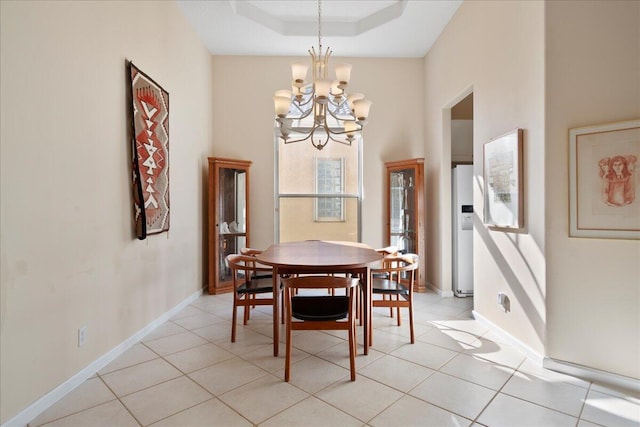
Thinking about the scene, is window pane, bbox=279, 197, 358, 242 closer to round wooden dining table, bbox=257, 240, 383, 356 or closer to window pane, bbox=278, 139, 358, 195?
window pane, bbox=278, 139, 358, 195

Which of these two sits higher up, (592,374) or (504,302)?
(504,302)

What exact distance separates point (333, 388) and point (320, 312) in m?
0.49

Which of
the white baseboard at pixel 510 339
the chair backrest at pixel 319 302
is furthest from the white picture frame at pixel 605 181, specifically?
the chair backrest at pixel 319 302

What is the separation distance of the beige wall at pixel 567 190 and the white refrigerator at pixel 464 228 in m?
1.89

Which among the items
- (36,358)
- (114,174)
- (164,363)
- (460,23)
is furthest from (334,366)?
(460,23)

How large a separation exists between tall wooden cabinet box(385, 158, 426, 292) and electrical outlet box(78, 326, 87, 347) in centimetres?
377

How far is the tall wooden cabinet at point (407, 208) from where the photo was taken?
4555 millimetres

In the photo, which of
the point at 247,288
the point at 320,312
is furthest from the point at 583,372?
the point at 247,288

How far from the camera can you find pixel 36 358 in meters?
1.88

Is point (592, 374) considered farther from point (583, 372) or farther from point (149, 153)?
point (149, 153)

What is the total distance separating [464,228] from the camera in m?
4.25

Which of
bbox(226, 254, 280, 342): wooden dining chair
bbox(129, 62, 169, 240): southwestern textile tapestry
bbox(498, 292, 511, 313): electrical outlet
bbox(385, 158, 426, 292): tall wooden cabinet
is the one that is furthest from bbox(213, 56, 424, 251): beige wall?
bbox(498, 292, 511, 313): electrical outlet

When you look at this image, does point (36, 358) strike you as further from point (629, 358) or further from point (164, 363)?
point (629, 358)

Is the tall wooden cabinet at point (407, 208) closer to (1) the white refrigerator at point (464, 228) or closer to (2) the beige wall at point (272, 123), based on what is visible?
(2) the beige wall at point (272, 123)
